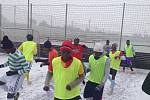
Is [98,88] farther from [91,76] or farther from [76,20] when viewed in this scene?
[76,20]

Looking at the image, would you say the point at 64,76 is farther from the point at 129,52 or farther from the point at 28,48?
the point at 129,52

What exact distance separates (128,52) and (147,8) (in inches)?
91.0

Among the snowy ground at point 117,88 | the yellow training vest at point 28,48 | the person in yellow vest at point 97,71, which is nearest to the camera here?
the person in yellow vest at point 97,71

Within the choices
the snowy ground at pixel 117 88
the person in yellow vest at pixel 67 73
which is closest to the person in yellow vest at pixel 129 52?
the snowy ground at pixel 117 88

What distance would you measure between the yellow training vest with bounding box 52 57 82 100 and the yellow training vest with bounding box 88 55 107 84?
1.38 m

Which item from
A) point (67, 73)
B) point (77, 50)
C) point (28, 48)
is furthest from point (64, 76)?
point (28, 48)

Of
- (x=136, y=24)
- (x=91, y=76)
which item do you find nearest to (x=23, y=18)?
(x=136, y=24)

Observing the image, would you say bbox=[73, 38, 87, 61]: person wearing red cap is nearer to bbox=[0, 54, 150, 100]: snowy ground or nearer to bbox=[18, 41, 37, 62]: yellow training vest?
bbox=[0, 54, 150, 100]: snowy ground

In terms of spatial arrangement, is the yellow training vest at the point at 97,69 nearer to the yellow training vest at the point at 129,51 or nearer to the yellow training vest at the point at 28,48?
the yellow training vest at the point at 28,48

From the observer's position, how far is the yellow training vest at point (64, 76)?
5.30m

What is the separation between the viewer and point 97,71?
6809mm

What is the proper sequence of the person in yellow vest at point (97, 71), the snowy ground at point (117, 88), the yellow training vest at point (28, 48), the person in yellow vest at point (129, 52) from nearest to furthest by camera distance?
the person in yellow vest at point (97, 71) < the snowy ground at point (117, 88) < the yellow training vest at point (28, 48) < the person in yellow vest at point (129, 52)

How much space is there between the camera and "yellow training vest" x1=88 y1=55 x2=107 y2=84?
673 cm

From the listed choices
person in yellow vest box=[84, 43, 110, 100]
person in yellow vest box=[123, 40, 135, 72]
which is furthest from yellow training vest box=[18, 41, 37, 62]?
person in yellow vest box=[123, 40, 135, 72]
